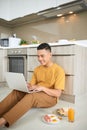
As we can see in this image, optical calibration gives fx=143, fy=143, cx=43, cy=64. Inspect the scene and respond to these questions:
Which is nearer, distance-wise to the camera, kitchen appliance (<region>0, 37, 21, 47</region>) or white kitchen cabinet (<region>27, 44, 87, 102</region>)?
white kitchen cabinet (<region>27, 44, 87, 102</region>)

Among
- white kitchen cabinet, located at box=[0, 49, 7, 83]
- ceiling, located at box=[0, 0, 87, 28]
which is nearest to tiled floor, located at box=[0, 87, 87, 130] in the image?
white kitchen cabinet, located at box=[0, 49, 7, 83]

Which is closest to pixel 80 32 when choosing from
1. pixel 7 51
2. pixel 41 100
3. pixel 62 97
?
pixel 62 97

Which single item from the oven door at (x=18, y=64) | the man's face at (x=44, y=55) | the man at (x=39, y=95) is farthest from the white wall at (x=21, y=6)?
the man at (x=39, y=95)

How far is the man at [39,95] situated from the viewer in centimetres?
116

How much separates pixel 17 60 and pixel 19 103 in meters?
1.66

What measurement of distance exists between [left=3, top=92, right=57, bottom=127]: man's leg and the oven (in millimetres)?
1195

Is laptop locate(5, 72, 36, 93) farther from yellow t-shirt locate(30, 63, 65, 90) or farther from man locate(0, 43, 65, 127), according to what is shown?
yellow t-shirt locate(30, 63, 65, 90)

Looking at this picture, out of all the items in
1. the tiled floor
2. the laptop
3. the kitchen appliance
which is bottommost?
the tiled floor

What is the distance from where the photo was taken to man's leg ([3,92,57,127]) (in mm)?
1121

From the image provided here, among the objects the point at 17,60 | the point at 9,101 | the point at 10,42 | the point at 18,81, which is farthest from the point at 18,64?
the point at 9,101

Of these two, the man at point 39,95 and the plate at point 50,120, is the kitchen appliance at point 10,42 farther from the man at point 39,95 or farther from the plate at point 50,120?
the plate at point 50,120

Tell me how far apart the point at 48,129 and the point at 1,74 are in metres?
1.99

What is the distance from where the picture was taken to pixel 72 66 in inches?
76.3

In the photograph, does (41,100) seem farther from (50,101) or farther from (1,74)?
(1,74)
